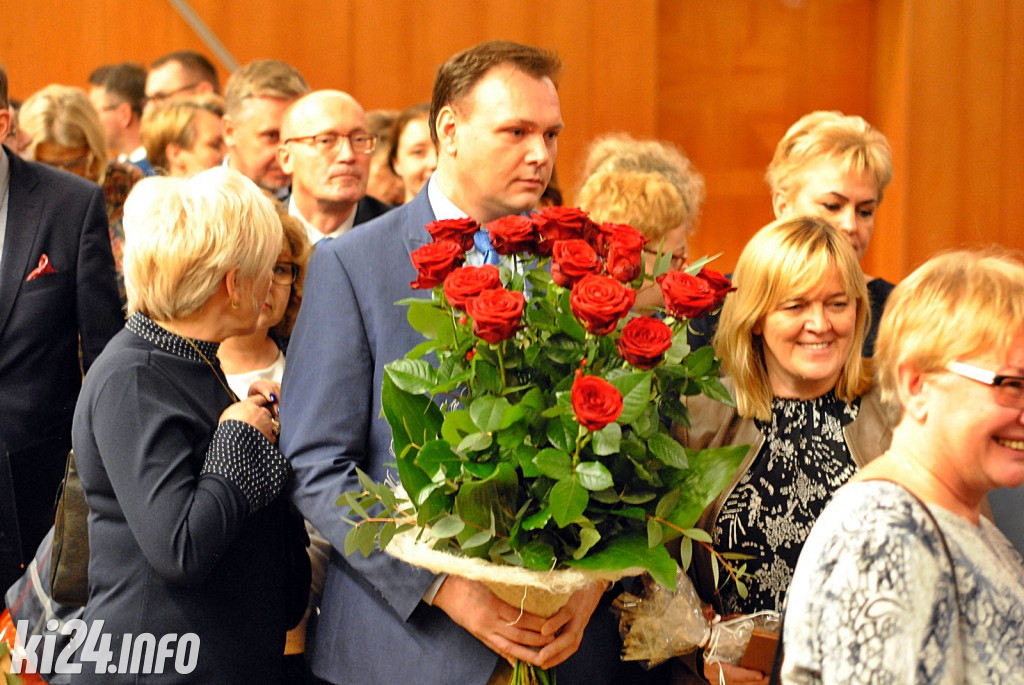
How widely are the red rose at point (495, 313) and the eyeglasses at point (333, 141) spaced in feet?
7.42

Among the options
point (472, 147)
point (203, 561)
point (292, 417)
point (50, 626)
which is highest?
point (472, 147)

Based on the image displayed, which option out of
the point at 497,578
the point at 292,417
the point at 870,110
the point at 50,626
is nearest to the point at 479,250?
the point at 292,417

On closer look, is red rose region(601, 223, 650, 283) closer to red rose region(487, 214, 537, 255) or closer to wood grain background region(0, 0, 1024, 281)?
red rose region(487, 214, 537, 255)

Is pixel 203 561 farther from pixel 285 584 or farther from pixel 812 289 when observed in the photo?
pixel 812 289

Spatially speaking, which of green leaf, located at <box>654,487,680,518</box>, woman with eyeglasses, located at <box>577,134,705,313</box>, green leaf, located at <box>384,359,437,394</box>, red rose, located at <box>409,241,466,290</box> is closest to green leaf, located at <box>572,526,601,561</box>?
green leaf, located at <box>654,487,680,518</box>

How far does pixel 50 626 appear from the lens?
2166mm

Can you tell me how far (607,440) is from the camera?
1639 millimetres

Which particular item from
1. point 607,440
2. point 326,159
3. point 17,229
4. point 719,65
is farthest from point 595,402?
point 719,65

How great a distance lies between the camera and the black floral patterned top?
2.26 metres

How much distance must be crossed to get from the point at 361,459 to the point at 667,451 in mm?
639

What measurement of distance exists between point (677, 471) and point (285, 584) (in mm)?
873

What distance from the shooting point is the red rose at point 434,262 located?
1.75m

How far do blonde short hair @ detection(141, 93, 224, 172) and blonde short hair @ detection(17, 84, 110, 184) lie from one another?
Answer: 0.48m

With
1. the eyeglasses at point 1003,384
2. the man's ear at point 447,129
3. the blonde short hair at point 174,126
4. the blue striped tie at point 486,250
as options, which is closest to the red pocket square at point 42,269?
the man's ear at point 447,129
